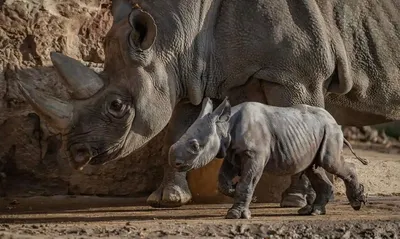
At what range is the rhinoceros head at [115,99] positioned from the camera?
291 inches

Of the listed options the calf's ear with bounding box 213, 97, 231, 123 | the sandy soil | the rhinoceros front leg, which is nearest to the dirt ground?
the sandy soil

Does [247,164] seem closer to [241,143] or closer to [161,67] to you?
[241,143]

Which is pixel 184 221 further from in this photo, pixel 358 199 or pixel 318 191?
pixel 358 199

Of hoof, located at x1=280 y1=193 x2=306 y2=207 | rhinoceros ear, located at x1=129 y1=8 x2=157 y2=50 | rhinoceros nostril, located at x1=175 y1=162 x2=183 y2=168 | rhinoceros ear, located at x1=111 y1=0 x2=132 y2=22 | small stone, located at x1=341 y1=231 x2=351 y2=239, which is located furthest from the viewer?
hoof, located at x1=280 y1=193 x2=306 y2=207

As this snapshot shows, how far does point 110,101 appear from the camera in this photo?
24.6ft

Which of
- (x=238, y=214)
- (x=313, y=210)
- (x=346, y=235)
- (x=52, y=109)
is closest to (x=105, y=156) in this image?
(x=52, y=109)

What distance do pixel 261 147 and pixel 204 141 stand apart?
1.27ft

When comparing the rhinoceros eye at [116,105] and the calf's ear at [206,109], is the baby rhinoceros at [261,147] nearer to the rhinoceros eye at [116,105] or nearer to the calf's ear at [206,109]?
the calf's ear at [206,109]

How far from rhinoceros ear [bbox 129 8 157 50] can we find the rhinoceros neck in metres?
0.28

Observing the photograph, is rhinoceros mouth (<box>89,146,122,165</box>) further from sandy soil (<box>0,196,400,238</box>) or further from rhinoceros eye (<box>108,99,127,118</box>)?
sandy soil (<box>0,196,400,238</box>)

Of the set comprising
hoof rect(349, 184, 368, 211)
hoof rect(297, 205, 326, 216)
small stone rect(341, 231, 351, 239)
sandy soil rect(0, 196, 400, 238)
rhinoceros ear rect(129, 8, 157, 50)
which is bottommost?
small stone rect(341, 231, 351, 239)

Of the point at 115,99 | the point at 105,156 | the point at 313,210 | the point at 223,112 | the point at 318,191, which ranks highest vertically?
the point at 115,99

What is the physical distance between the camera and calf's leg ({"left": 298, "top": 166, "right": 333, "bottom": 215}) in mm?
7406

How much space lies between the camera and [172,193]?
8.27 m
